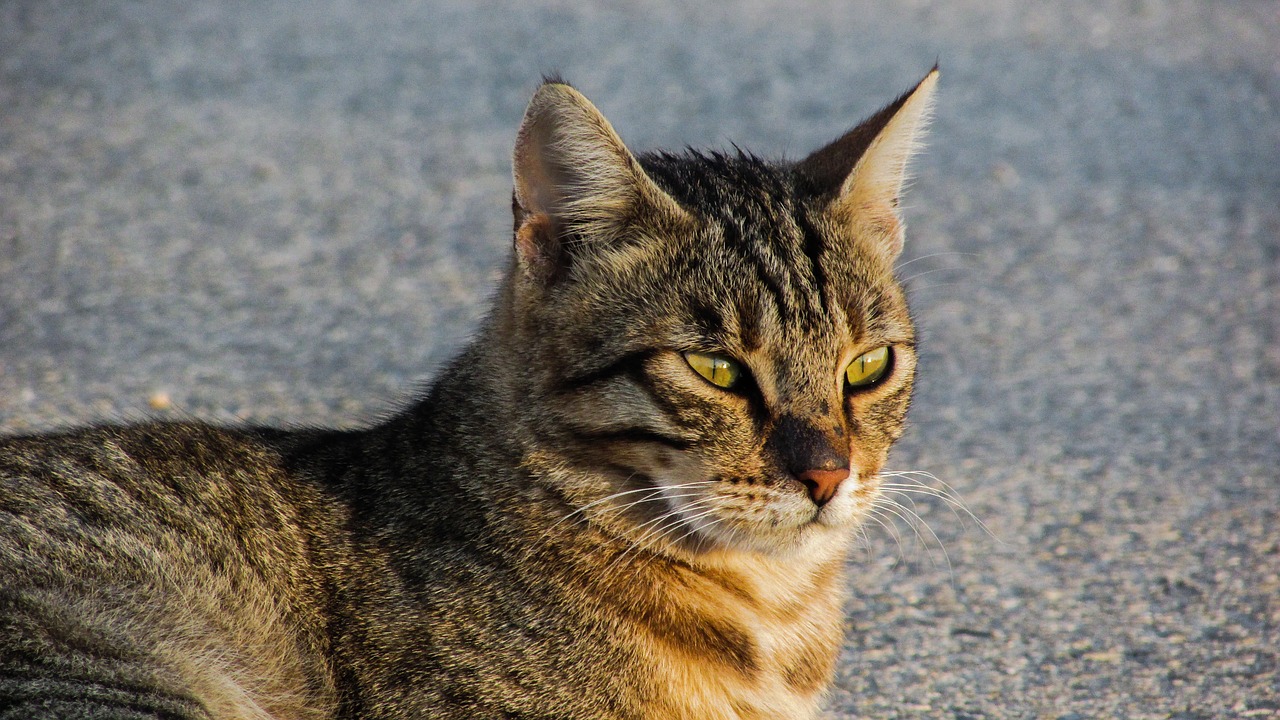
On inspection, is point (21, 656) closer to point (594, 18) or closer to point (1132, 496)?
point (1132, 496)

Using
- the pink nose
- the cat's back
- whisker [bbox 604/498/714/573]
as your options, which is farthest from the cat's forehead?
the cat's back

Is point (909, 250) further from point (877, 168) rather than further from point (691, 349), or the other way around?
point (691, 349)

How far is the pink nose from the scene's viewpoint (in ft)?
8.50

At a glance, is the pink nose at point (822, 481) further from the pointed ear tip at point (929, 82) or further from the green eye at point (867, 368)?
the pointed ear tip at point (929, 82)

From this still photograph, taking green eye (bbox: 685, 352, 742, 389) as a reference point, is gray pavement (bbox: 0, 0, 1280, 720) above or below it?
below

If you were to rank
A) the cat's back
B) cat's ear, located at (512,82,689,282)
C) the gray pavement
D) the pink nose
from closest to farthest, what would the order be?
the cat's back < the pink nose < cat's ear, located at (512,82,689,282) < the gray pavement

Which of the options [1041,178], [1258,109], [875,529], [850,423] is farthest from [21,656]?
[1258,109]

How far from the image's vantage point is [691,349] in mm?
2684

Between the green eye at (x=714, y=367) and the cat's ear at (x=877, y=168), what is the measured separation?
1.76 ft

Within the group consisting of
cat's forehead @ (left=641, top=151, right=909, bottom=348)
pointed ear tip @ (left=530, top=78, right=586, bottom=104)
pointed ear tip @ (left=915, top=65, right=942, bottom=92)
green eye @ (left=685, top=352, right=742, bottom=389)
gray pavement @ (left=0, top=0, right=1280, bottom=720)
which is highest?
pointed ear tip @ (left=530, top=78, right=586, bottom=104)

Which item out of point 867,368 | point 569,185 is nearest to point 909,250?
point 867,368

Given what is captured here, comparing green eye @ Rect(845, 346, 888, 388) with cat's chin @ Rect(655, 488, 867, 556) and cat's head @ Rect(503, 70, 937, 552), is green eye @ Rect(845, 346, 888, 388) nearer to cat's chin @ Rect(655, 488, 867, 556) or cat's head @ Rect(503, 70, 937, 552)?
cat's head @ Rect(503, 70, 937, 552)

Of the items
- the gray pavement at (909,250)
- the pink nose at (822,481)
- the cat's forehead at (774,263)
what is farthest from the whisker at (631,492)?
the gray pavement at (909,250)

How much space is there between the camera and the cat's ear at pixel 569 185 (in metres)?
2.70
